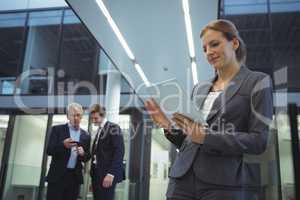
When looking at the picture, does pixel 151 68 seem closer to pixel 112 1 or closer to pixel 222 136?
pixel 112 1

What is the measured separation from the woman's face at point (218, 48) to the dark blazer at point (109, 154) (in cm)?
201

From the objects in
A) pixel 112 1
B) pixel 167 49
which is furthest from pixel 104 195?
pixel 167 49

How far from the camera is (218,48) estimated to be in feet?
3.66

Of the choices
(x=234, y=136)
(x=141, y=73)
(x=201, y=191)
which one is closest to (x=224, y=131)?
(x=234, y=136)

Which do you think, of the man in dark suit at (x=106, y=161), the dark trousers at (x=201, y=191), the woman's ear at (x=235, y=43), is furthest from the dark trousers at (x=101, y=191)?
the woman's ear at (x=235, y=43)

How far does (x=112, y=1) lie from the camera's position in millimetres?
3516

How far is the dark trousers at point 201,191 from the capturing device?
0.94 meters

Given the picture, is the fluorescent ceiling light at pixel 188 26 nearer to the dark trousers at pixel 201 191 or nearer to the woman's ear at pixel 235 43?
the woman's ear at pixel 235 43

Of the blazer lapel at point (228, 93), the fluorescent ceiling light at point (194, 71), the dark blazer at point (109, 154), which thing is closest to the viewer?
the blazer lapel at point (228, 93)

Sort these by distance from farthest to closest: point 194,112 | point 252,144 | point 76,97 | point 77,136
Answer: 1. point 76,97
2. point 77,136
3. point 194,112
4. point 252,144

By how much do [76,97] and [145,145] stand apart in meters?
1.74

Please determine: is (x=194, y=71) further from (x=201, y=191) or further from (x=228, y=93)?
(x=201, y=191)

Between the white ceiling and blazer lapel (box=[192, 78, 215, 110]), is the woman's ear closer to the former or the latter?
blazer lapel (box=[192, 78, 215, 110])

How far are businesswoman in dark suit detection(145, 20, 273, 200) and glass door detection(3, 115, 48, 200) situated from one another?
499 cm
